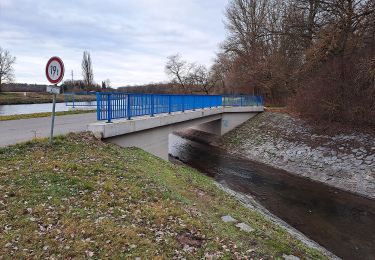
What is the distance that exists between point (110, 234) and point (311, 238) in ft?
22.4

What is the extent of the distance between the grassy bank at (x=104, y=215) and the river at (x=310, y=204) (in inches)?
112

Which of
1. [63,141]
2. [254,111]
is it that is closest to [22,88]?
[254,111]

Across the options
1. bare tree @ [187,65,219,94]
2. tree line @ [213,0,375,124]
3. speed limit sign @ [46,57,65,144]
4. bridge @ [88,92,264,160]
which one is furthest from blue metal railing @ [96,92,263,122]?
bare tree @ [187,65,219,94]

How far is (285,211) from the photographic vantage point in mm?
11125

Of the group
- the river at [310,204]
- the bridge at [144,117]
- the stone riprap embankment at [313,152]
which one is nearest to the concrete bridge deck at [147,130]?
the bridge at [144,117]

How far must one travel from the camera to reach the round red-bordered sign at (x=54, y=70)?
8305mm

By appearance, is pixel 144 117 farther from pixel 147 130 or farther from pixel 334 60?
pixel 334 60

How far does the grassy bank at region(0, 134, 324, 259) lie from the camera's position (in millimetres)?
4578

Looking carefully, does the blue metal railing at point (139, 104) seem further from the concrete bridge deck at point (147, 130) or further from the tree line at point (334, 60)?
the tree line at point (334, 60)

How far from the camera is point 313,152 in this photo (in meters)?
18.0

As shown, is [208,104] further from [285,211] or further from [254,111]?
[285,211]

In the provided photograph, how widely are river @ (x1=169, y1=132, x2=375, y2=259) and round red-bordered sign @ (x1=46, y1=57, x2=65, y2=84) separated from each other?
9064 millimetres

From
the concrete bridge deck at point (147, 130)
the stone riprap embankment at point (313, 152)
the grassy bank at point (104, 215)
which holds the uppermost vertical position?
the concrete bridge deck at point (147, 130)

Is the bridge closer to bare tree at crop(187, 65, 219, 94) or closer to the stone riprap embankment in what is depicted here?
the stone riprap embankment
